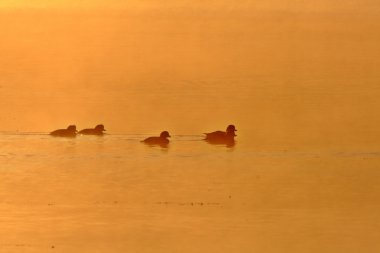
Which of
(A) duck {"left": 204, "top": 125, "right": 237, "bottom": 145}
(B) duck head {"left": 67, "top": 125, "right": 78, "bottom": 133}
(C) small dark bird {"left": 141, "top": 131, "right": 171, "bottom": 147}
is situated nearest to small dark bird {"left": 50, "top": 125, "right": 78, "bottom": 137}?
(B) duck head {"left": 67, "top": 125, "right": 78, "bottom": 133}

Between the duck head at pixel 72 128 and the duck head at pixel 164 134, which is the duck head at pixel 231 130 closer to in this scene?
the duck head at pixel 164 134

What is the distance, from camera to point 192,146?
647 inches

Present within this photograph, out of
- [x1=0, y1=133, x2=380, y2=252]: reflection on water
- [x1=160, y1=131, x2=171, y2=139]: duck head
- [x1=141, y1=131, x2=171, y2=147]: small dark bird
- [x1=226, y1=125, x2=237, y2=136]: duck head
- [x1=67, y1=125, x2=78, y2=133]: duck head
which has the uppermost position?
[x1=67, y1=125, x2=78, y2=133]: duck head

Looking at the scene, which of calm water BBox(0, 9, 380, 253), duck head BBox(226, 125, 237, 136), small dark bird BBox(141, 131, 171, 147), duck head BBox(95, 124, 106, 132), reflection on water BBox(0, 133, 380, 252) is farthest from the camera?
duck head BBox(95, 124, 106, 132)

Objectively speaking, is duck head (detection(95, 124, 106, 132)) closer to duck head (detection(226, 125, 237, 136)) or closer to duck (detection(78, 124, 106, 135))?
duck (detection(78, 124, 106, 135))

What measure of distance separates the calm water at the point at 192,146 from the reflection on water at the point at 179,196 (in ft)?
0.06

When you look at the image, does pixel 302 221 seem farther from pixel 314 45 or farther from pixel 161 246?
pixel 314 45

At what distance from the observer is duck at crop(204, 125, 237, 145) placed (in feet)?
54.3

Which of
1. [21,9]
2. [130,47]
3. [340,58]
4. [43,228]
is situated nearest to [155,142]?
[43,228]

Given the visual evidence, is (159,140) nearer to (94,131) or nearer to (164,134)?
(164,134)

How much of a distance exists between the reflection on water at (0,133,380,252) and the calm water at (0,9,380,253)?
0.06ft

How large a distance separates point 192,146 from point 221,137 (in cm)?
39

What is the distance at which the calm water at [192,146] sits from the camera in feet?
39.6

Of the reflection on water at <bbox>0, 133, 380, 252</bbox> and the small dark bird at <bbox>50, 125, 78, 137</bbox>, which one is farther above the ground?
the small dark bird at <bbox>50, 125, 78, 137</bbox>
